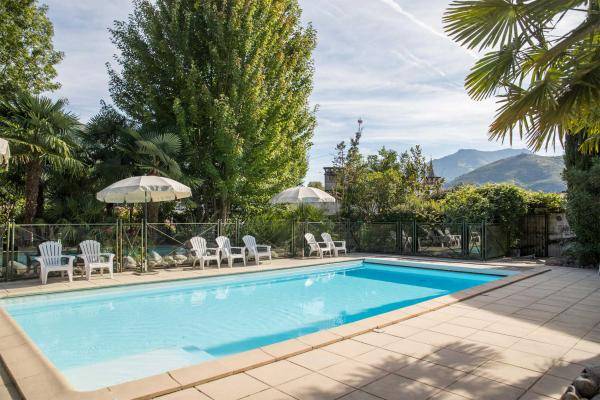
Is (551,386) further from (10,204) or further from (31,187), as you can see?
(10,204)

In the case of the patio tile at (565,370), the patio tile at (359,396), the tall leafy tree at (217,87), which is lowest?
the patio tile at (565,370)

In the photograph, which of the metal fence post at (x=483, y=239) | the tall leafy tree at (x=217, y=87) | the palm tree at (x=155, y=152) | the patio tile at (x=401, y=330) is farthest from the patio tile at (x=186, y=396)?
the metal fence post at (x=483, y=239)

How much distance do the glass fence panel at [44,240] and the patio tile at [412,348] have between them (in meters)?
8.27

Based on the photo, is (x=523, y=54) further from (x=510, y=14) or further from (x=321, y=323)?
(x=321, y=323)

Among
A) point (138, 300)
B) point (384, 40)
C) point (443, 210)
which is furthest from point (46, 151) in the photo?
point (443, 210)

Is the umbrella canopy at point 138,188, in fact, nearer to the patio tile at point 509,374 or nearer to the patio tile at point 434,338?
the patio tile at point 434,338

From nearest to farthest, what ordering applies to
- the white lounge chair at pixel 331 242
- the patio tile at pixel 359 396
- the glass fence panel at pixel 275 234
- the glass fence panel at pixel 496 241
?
the patio tile at pixel 359 396
the glass fence panel at pixel 496 241
the glass fence panel at pixel 275 234
the white lounge chair at pixel 331 242

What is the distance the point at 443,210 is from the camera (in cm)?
1516

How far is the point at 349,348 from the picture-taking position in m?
4.46

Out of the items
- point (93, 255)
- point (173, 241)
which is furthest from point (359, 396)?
point (173, 241)

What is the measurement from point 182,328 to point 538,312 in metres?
5.63

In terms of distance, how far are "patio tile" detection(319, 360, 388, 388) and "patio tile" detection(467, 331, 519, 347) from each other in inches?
66.1

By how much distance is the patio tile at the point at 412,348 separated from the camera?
14.0ft

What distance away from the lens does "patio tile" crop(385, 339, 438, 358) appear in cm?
428
